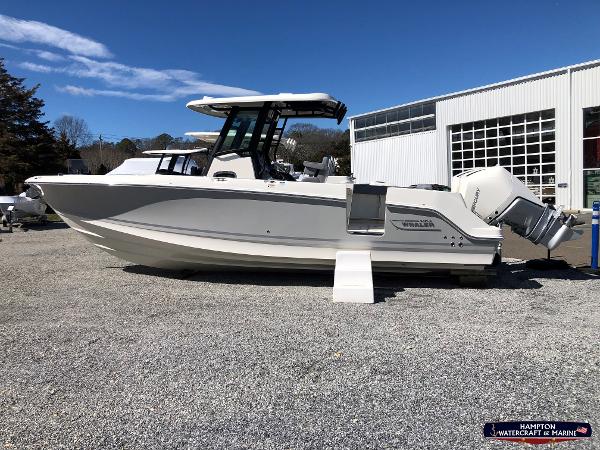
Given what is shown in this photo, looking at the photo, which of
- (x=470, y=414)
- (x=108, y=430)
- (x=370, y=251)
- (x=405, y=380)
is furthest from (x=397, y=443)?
(x=370, y=251)

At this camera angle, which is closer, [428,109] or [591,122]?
[591,122]

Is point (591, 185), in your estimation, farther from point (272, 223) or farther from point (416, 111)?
point (272, 223)

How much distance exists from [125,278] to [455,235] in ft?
15.0

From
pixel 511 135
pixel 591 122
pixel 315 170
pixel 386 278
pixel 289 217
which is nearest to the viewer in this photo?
pixel 289 217

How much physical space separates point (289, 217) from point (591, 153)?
18762 millimetres

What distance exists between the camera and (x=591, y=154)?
20.0 metres

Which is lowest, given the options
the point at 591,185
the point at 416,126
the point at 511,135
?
the point at 591,185

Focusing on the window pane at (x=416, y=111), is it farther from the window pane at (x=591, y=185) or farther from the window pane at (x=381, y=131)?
the window pane at (x=591, y=185)

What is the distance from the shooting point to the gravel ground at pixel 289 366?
2666 mm

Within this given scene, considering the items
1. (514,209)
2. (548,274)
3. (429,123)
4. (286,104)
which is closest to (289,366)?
(514,209)

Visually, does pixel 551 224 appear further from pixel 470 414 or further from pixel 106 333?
pixel 106 333

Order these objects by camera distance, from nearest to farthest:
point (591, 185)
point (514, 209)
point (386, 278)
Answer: point (514, 209) < point (386, 278) < point (591, 185)

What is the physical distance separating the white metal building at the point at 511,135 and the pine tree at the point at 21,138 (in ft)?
65.3

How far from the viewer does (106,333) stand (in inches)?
168
